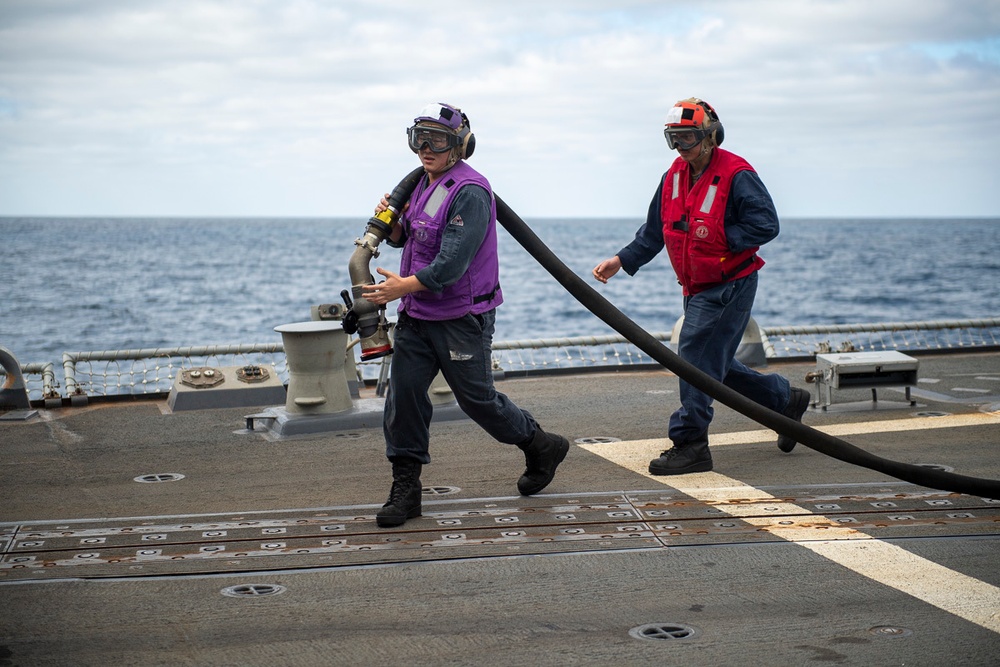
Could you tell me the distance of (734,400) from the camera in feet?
19.1

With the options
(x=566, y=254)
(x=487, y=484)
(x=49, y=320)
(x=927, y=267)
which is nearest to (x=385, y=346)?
(x=487, y=484)

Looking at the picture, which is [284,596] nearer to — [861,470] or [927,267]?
[861,470]

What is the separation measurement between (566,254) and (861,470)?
293 ft

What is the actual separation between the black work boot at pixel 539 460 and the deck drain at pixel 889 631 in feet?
7.73

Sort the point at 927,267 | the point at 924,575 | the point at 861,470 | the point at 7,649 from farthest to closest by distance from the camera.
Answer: the point at 927,267
the point at 861,470
the point at 924,575
the point at 7,649

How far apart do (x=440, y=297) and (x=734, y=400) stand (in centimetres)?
161

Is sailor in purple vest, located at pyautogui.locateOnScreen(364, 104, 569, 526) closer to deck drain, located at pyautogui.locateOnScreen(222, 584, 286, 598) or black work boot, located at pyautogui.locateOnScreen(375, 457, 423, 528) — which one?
black work boot, located at pyautogui.locateOnScreen(375, 457, 423, 528)

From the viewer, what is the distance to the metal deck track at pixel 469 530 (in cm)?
520

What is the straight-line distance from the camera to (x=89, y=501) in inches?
252

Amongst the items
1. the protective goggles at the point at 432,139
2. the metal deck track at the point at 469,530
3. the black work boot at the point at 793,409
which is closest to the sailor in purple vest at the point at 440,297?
the protective goggles at the point at 432,139

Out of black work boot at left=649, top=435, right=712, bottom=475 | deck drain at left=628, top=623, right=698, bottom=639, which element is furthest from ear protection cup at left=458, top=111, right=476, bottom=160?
deck drain at left=628, top=623, right=698, bottom=639

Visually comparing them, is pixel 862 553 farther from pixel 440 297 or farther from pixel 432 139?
pixel 432 139

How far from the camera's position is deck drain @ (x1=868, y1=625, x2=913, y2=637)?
4.19 metres

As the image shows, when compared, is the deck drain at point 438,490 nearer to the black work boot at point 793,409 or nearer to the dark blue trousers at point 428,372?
the dark blue trousers at point 428,372
